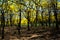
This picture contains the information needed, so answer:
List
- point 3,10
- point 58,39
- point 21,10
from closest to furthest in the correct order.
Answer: point 3,10 < point 58,39 < point 21,10

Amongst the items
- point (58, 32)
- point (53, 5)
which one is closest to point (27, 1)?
point (53, 5)

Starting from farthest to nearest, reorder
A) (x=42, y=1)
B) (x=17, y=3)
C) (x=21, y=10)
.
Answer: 1. (x=42, y=1)
2. (x=21, y=10)
3. (x=17, y=3)

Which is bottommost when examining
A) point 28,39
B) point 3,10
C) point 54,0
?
point 28,39

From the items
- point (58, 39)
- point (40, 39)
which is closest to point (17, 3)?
point (40, 39)

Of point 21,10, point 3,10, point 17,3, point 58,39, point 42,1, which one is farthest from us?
point 42,1

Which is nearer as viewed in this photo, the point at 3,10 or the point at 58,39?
the point at 3,10

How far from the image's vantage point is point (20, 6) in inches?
1144

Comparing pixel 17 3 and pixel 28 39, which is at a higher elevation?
pixel 17 3

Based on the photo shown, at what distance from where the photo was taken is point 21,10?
1208 inches

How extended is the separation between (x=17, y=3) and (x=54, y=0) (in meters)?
7.05

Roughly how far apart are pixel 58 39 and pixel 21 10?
10632 millimetres

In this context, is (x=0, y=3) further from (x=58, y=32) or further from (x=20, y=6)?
(x=58, y=32)

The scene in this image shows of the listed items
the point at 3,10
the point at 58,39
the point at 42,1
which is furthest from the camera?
the point at 42,1

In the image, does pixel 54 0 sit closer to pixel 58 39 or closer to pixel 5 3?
pixel 58 39
